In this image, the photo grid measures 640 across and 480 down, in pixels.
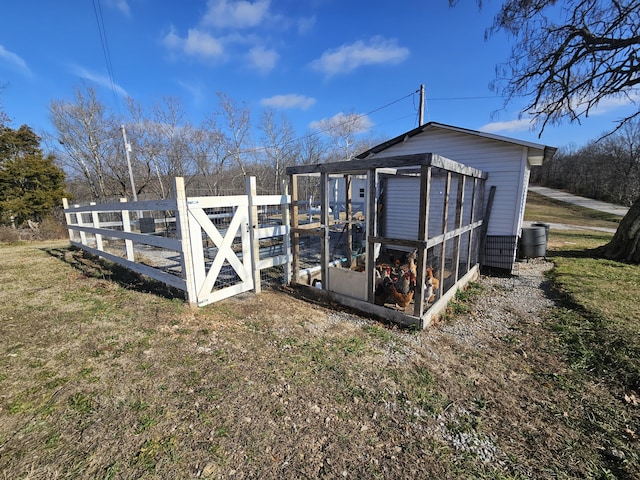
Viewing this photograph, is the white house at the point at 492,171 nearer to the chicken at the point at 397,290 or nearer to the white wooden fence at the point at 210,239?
the chicken at the point at 397,290

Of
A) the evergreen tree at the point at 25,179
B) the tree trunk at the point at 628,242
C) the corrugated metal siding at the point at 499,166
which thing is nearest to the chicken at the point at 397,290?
the corrugated metal siding at the point at 499,166

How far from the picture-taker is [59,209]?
582 inches

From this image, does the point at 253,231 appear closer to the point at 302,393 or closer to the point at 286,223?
the point at 286,223

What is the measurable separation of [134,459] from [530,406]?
3.45 metres

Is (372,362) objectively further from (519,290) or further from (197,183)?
(197,183)

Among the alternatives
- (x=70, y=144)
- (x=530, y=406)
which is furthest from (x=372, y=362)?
(x=70, y=144)

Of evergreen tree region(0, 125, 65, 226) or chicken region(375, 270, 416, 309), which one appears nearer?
chicken region(375, 270, 416, 309)

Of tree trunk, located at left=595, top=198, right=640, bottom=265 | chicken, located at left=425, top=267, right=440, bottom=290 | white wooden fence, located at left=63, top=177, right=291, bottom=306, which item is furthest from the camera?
tree trunk, located at left=595, top=198, right=640, bottom=265

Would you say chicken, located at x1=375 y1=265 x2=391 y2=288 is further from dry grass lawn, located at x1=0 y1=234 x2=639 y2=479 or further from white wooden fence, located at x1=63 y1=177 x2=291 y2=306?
white wooden fence, located at x1=63 y1=177 x2=291 y2=306

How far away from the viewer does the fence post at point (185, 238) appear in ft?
12.7

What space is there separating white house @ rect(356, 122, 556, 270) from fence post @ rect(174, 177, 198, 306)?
4.67 metres

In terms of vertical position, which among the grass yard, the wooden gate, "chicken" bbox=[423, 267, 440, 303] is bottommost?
the grass yard

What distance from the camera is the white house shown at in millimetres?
6477

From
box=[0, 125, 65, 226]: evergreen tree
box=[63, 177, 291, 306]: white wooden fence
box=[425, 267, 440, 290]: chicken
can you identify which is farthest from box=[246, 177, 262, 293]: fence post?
box=[0, 125, 65, 226]: evergreen tree
